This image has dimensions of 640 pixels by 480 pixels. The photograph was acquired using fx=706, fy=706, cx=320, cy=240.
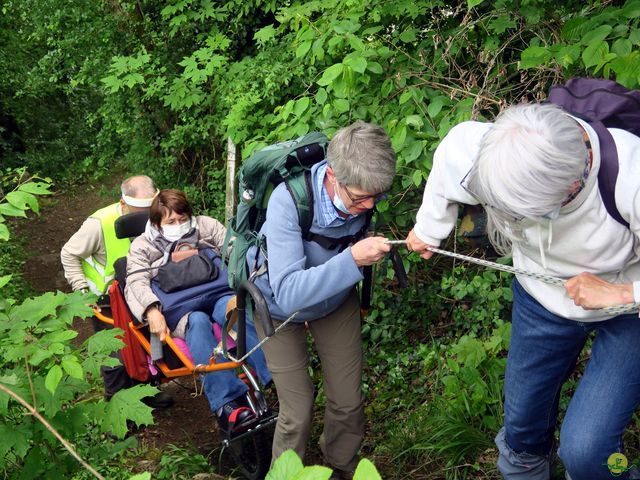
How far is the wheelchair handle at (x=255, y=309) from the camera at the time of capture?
10.7 feet

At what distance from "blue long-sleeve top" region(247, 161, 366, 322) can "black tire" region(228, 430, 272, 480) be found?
124 cm

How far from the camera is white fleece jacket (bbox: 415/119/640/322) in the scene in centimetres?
221

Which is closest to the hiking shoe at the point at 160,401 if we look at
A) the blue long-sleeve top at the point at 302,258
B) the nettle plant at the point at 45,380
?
the nettle plant at the point at 45,380

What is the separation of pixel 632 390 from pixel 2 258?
30.0 ft

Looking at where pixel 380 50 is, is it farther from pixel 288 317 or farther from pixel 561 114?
pixel 561 114

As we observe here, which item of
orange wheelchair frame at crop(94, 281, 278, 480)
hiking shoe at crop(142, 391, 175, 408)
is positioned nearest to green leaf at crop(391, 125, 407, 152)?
orange wheelchair frame at crop(94, 281, 278, 480)

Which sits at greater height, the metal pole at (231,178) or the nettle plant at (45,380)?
the nettle plant at (45,380)

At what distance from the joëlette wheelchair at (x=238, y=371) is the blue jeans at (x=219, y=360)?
0.06 m

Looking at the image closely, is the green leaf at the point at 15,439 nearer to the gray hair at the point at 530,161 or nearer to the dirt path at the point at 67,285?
the gray hair at the point at 530,161

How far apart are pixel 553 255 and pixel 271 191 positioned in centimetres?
145

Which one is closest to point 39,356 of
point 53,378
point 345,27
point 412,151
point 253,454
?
point 53,378

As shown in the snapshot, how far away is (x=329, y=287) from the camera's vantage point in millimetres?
3125

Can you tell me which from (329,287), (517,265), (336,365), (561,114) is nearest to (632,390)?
(517,265)

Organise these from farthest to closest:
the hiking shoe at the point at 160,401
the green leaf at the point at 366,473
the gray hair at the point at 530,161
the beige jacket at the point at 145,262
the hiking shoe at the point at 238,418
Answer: the hiking shoe at the point at 160,401
the beige jacket at the point at 145,262
the hiking shoe at the point at 238,418
the gray hair at the point at 530,161
the green leaf at the point at 366,473
